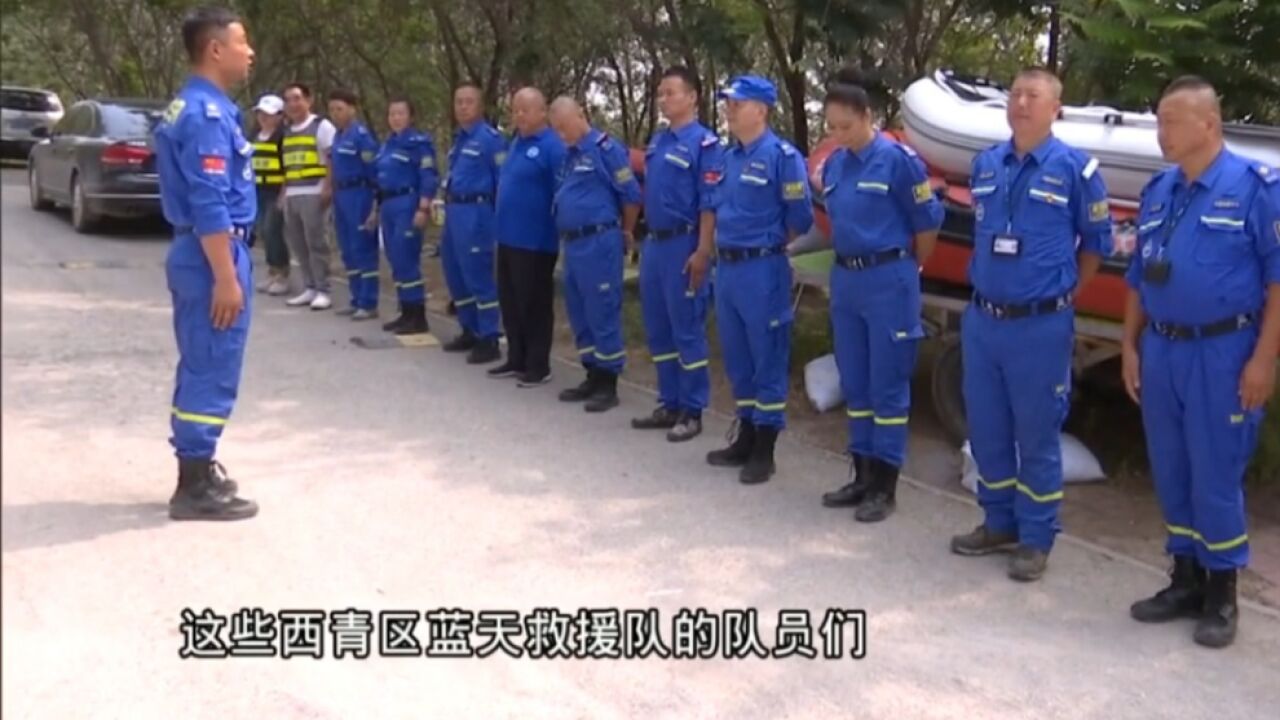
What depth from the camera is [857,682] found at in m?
3.81

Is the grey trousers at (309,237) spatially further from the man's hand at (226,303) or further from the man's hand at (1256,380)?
the man's hand at (1256,380)

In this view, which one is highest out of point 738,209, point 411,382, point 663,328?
point 738,209

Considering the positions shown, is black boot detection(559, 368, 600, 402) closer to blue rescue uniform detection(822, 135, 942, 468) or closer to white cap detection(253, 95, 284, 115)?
blue rescue uniform detection(822, 135, 942, 468)

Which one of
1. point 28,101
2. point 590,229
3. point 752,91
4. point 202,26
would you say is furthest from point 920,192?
point 28,101

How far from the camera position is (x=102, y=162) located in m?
8.85

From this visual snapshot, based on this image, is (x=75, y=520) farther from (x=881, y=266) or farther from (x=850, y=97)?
(x=850, y=97)

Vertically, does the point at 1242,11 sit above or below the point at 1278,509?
above

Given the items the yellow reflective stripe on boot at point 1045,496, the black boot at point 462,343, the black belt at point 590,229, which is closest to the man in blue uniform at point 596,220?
the black belt at point 590,229

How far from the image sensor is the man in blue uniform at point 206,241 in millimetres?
4613

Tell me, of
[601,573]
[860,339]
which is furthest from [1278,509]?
[601,573]

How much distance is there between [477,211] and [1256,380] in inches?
206

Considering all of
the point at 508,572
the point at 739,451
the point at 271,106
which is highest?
the point at 271,106

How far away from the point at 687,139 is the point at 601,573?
2491mm

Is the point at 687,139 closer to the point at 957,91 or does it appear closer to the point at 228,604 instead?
the point at 957,91
